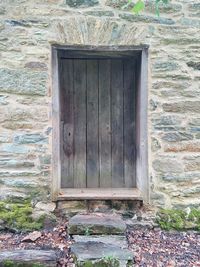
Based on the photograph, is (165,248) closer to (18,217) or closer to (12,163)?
(18,217)

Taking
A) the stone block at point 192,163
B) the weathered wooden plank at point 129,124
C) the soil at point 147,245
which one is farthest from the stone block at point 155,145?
the soil at point 147,245

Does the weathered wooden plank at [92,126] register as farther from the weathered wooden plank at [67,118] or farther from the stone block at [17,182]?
the stone block at [17,182]

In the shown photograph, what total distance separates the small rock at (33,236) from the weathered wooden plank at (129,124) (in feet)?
4.03

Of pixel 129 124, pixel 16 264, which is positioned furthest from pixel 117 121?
pixel 16 264

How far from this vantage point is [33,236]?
12.6ft

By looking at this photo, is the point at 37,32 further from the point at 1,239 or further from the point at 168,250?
the point at 168,250

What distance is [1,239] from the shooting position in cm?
387

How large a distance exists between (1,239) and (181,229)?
1794 millimetres

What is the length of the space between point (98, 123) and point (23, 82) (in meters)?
0.99

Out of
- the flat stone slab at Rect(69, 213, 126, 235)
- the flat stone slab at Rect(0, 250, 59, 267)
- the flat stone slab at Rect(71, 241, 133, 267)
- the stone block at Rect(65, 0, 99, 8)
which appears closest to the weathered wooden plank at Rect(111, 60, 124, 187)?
the stone block at Rect(65, 0, 99, 8)

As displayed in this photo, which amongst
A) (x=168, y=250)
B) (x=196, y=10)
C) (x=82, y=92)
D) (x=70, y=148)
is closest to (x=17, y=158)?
(x=70, y=148)

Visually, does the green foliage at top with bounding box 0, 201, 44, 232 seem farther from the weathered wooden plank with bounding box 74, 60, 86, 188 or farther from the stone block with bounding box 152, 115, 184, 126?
the stone block with bounding box 152, 115, 184, 126

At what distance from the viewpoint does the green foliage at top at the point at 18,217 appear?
4.08m

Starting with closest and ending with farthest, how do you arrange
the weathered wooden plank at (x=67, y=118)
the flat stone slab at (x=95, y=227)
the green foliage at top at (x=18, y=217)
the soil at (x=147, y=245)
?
the soil at (x=147, y=245) < the flat stone slab at (x=95, y=227) < the green foliage at top at (x=18, y=217) < the weathered wooden plank at (x=67, y=118)
